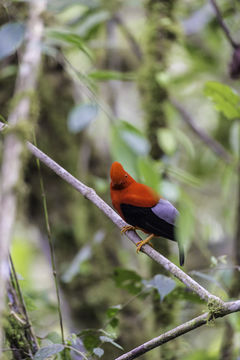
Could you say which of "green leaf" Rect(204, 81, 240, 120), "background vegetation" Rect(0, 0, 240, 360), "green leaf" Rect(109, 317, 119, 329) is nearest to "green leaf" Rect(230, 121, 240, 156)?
"background vegetation" Rect(0, 0, 240, 360)

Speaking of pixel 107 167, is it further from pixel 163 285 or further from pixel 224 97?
pixel 163 285

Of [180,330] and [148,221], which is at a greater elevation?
[148,221]

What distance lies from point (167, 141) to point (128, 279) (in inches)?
44.5

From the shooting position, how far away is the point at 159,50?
3.37 m

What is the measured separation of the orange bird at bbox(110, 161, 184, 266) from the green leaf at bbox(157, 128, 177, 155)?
2.75ft

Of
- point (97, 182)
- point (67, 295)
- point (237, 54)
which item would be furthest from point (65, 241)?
point (237, 54)

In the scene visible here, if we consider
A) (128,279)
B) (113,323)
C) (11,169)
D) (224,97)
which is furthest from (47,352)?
(224,97)

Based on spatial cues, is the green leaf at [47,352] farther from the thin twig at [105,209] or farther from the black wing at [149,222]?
the black wing at [149,222]

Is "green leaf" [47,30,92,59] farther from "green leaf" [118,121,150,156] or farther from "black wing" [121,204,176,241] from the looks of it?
"black wing" [121,204,176,241]

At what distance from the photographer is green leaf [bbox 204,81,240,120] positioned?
2.06 m

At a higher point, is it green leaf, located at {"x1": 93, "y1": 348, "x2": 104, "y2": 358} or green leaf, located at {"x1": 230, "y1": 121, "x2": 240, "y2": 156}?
green leaf, located at {"x1": 230, "y1": 121, "x2": 240, "y2": 156}

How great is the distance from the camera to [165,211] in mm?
1901

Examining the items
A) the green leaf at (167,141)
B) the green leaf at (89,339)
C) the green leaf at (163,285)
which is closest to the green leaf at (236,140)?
the green leaf at (167,141)

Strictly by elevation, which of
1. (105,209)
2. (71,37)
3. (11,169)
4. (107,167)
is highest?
(71,37)
